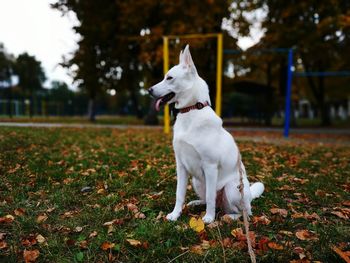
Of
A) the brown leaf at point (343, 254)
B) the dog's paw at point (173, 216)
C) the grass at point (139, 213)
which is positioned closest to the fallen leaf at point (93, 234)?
the grass at point (139, 213)

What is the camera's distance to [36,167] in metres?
6.10

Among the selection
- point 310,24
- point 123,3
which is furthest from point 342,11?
point 123,3

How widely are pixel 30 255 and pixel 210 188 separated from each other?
1734 millimetres

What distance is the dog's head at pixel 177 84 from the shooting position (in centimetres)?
374

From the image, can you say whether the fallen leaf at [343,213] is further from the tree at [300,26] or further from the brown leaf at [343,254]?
the tree at [300,26]

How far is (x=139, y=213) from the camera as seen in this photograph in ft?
13.1

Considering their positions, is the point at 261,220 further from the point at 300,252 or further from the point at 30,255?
the point at 30,255

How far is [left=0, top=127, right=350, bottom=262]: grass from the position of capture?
307 cm

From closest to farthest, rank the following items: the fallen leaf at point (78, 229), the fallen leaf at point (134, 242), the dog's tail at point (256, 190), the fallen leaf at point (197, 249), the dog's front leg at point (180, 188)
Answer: the fallen leaf at point (197, 249) < the fallen leaf at point (134, 242) < the fallen leaf at point (78, 229) < the dog's front leg at point (180, 188) < the dog's tail at point (256, 190)

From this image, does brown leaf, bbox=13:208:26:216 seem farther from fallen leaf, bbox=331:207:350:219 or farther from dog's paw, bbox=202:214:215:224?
fallen leaf, bbox=331:207:350:219

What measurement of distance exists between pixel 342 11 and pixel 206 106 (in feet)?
55.0

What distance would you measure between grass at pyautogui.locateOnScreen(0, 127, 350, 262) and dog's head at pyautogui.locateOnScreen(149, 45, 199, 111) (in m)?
1.24

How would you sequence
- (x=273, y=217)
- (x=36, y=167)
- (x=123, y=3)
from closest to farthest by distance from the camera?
(x=273, y=217) < (x=36, y=167) < (x=123, y=3)

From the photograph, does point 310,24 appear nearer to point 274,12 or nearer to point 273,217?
point 274,12
